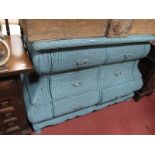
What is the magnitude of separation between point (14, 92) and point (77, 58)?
464 mm

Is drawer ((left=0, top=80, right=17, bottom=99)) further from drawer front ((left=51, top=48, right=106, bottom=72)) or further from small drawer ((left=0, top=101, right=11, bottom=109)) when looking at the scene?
drawer front ((left=51, top=48, right=106, bottom=72))

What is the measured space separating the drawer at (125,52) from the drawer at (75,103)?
35 centimetres

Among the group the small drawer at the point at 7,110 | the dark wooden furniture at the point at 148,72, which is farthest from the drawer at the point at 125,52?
the small drawer at the point at 7,110

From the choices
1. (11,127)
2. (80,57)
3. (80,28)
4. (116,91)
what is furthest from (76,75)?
(11,127)

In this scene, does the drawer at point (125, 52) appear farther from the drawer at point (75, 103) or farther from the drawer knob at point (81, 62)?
the drawer at point (75, 103)

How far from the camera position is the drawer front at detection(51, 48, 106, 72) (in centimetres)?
103

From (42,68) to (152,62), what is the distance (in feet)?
3.81

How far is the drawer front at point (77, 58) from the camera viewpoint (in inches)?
40.4

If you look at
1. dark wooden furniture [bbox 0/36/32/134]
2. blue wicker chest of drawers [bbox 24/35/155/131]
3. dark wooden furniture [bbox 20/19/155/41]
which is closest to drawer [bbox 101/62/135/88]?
blue wicker chest of drawers [bbox 24/35/155/131]

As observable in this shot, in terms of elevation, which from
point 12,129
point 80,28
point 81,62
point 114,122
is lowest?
point 114,122

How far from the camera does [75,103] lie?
1.34 meters

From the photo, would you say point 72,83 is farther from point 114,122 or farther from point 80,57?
point 114,122

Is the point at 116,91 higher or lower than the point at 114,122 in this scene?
higher
